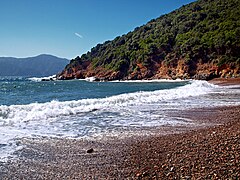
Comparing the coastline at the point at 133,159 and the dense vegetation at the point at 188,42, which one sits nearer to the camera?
the coastline at the point at 133,159

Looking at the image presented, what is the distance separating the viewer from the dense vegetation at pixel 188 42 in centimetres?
6253

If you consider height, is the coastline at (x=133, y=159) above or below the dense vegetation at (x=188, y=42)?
below

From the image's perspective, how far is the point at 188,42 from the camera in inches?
2813

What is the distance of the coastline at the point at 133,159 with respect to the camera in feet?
18.7

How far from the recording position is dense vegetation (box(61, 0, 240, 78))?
62.5 m

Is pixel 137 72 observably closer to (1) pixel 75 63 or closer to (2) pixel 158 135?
(1) pixel 75 63

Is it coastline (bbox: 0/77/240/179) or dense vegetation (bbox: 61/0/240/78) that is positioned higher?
dense vegetation (bbox: 61/0/240/78)

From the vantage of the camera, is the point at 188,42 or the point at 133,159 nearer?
the point at 133,159

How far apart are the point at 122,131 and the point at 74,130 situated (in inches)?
85.3

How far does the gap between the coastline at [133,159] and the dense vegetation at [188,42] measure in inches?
2121

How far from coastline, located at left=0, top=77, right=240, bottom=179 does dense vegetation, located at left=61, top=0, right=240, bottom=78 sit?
53.9 metres

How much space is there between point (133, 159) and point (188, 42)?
225 feet

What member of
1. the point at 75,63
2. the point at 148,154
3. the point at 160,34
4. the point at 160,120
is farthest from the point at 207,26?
the point at 148,154

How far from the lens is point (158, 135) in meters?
9.73
